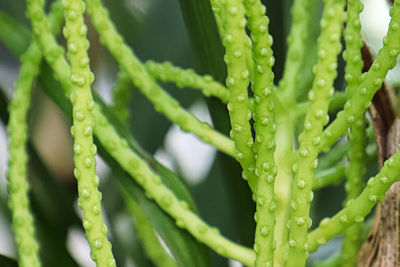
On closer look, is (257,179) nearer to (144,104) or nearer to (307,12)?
(307,12)

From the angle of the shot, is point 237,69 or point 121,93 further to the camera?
point 121,93

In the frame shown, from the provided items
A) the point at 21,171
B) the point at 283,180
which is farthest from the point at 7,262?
the point at 283,180

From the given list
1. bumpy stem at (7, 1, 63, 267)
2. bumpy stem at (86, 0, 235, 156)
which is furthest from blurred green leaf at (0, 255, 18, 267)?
bumpy stem at (86, 0, 235, 156)

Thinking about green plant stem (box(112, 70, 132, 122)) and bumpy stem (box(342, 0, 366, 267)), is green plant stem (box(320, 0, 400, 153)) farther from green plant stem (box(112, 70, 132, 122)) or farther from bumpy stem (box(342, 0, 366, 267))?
green plant stem (box(112, 70, 132, 122))

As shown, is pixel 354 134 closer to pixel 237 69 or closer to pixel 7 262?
pixel 237 69

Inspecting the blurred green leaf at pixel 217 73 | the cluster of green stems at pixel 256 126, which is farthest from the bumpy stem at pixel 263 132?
the blurred green leaf at pixel 217 73

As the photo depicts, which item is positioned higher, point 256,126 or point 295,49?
point 295,49

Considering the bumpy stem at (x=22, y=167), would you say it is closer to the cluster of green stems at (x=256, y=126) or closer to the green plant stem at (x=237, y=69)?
the cluster of green stems at (x=256, y=126)
